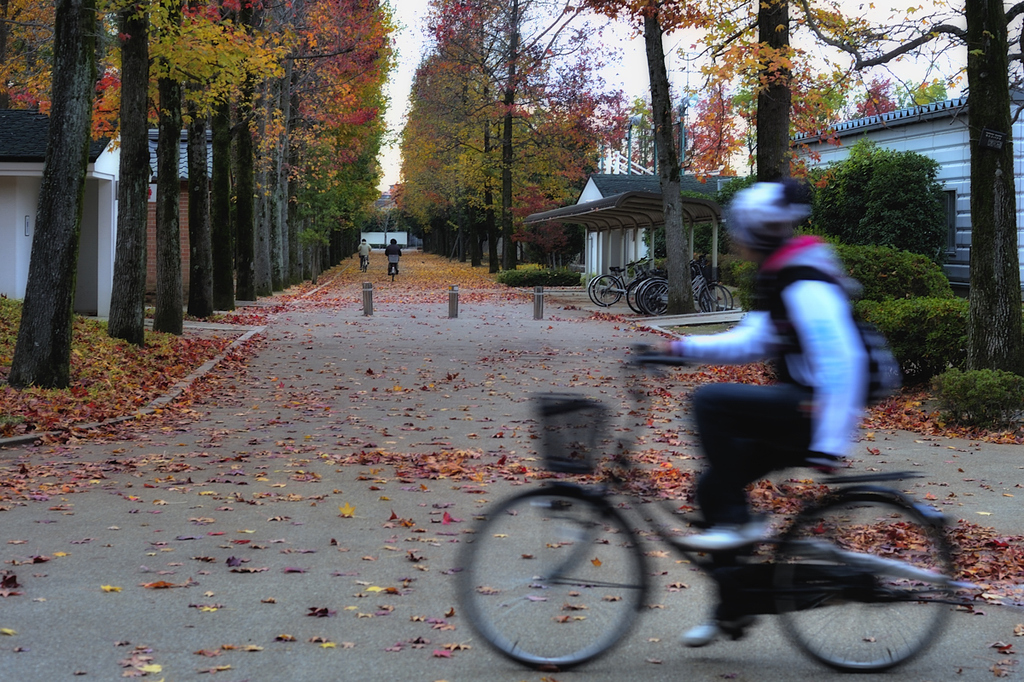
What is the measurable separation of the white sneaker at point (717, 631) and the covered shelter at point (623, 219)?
24317 millimetres

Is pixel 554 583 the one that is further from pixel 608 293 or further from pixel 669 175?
pixel 608 293

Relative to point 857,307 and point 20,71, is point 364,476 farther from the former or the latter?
point 20,71

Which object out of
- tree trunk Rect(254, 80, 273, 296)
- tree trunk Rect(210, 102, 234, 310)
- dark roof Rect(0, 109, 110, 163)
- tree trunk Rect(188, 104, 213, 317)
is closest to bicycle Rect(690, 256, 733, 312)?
tree trunk Rect(210, 102, 234, 310)

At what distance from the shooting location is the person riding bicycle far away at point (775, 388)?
4.21 metres

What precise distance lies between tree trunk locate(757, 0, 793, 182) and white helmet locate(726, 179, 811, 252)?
12827 millimetres

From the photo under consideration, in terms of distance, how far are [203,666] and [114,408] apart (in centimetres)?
790

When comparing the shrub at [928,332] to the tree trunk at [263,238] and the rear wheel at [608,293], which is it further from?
the tree trunk at [263,238]

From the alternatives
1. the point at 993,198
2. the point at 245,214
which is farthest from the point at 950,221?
the point at 245,214

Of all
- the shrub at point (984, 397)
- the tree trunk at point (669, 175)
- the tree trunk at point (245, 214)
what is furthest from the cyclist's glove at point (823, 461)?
the tree trunk at point (245, 214)

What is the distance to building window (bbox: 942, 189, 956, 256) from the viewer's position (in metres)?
26.4

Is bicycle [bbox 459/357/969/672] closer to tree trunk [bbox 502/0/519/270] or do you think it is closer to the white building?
the white building

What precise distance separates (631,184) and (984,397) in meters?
40.5

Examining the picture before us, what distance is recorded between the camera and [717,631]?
443 centimetres

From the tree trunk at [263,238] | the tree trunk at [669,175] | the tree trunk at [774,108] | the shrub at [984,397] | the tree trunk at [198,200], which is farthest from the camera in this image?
the tree trunk at [263,238]
